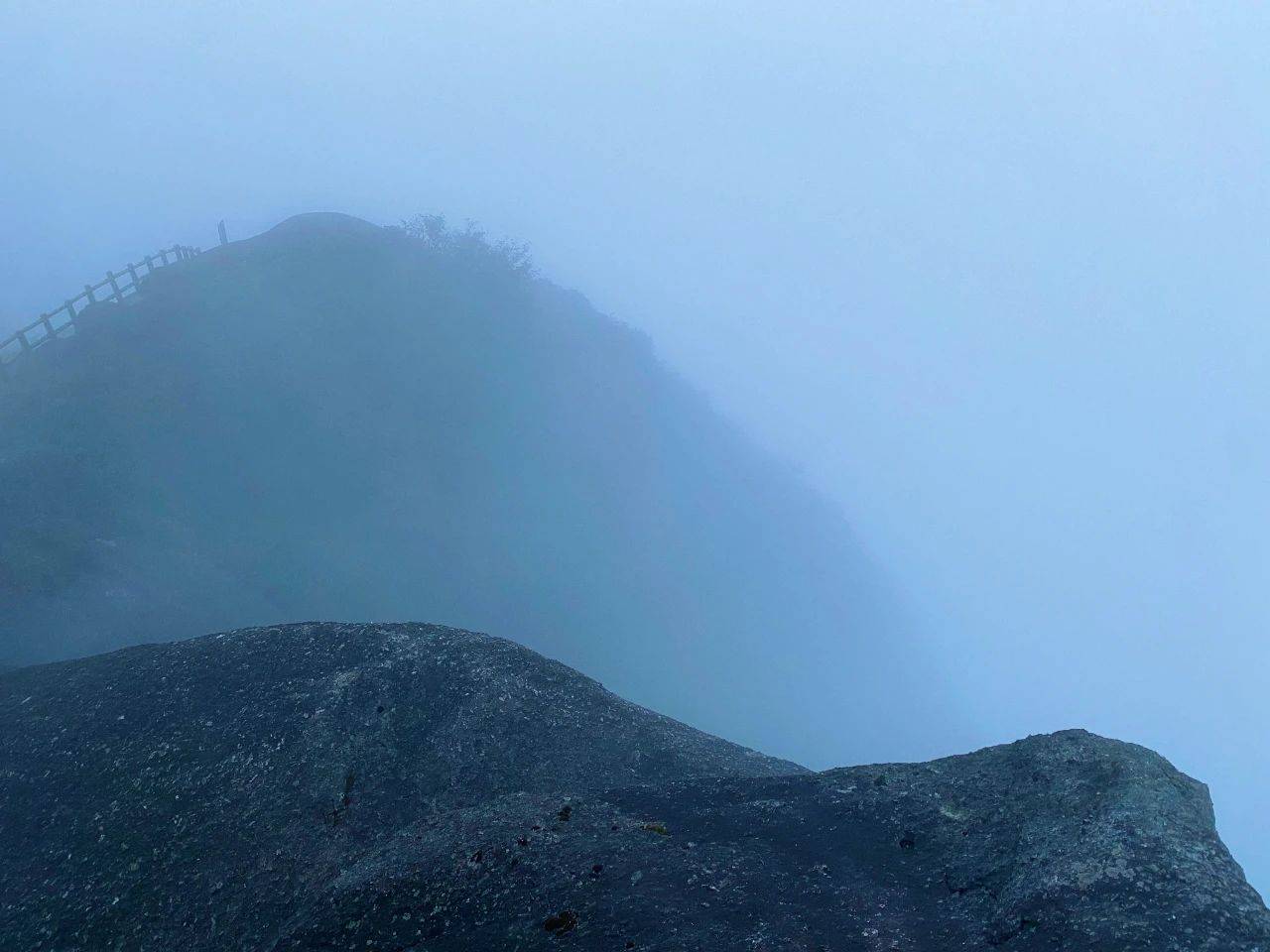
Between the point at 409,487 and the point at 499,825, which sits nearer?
the point at 499,825

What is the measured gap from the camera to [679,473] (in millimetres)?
A: 101188

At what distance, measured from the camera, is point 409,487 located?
64.7m

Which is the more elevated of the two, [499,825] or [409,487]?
[409,487]

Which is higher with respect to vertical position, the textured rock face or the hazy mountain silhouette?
the hazy mountain silhouette

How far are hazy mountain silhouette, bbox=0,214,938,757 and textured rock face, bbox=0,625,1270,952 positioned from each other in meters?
19.5

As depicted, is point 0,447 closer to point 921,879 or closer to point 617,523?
point 921,879

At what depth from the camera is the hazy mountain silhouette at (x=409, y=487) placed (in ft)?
140

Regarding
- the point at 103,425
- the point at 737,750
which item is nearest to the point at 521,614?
the point at 103,425

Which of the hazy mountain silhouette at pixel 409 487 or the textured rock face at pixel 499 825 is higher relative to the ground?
the hazy mountain silhouette at pixel 409 487

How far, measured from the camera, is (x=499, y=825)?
15617 mm

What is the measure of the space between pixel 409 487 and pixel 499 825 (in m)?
52.4

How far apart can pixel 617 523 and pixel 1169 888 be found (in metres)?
75.7

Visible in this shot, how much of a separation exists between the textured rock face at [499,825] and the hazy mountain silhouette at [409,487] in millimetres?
19515

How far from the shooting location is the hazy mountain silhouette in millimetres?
42713
